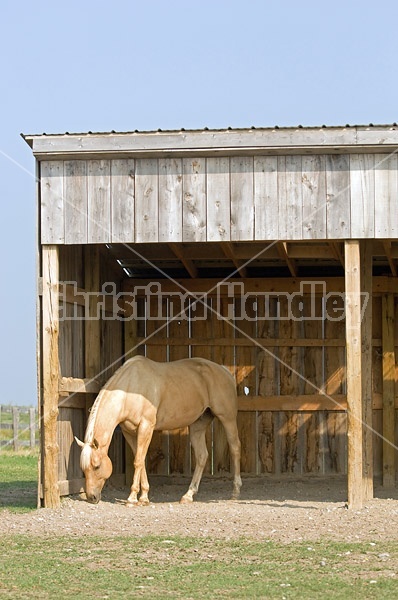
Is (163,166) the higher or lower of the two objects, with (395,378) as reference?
higher

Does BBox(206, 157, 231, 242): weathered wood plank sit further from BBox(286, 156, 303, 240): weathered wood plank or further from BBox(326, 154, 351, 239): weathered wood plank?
BBox(326, 154, 351, 239): weathered wood plank

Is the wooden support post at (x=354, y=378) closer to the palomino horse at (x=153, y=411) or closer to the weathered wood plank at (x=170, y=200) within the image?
the weathered wood plank at (x=170, y=200)

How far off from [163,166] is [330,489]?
5210mm

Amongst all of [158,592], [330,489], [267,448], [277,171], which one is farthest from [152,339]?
[158,592]

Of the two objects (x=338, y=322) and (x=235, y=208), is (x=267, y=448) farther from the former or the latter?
(x=235, y=208)

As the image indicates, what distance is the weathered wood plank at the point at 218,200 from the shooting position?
11.9 meters

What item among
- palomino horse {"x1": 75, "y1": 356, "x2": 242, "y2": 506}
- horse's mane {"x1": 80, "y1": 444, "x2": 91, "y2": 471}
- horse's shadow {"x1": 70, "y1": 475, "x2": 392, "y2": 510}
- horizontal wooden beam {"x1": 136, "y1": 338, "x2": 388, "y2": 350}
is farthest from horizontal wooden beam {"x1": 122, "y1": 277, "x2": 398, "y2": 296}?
horse's mane {"x1": 80, "y1": 444, "x2": 91, "y2": 471}

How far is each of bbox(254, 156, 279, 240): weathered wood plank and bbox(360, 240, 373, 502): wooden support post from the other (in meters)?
1.80

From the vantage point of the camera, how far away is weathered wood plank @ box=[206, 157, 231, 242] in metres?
11.9

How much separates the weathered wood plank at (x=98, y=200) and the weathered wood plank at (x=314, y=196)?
2236mm

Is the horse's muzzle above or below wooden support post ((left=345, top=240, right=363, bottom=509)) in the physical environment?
below

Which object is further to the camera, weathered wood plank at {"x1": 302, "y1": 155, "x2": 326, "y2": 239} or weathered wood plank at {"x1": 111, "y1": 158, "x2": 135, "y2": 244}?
weathered wood plank at {"x1": 111, "y1": 158, "x2": 135, "y2": 244}

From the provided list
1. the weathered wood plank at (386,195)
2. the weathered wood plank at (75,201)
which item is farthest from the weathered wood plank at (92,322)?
the weathered wood plank at (386,195)

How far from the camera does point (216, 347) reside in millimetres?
15484
